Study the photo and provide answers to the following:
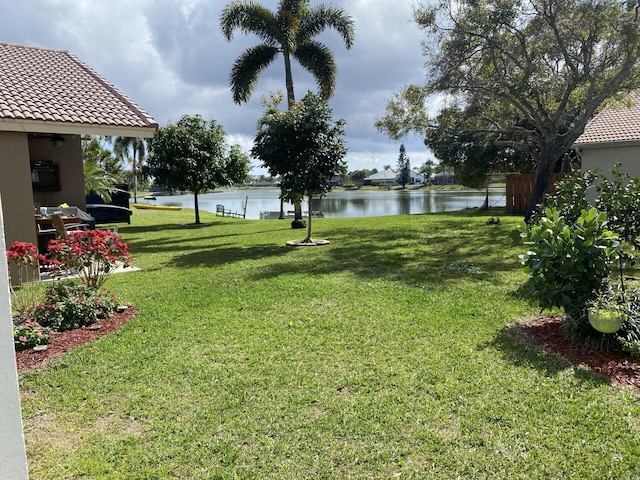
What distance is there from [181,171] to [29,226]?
34.8ft

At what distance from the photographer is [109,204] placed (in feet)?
73.6

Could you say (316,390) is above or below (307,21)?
below

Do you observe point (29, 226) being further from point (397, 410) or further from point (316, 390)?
point (397, 410)

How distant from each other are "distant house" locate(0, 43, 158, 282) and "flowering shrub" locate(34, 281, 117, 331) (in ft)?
8.14

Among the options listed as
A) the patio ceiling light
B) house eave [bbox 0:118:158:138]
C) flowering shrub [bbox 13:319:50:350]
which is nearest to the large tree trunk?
house eave [bbox 0:118:158:138]

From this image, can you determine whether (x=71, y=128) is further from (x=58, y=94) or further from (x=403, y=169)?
(x=403, y=169)

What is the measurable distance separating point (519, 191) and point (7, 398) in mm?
21083

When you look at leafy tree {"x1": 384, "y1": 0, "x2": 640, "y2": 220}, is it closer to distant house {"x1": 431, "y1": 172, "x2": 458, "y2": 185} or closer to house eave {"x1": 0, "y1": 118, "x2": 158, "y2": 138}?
house eave {"x1": 0, "y1": 118, "x2": 158, "y2": 138}

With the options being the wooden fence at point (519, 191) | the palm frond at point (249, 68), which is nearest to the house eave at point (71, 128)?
the palm frond at point (249, 68)

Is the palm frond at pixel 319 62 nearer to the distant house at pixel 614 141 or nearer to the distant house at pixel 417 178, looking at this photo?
the distant house at pixel 614 141

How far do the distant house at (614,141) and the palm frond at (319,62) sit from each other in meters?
9.92

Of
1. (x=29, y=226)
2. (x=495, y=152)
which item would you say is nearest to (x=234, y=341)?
(x=29, y=226)

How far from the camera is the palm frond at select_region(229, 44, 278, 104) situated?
18502mm

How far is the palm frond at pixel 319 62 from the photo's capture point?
1842 cm
